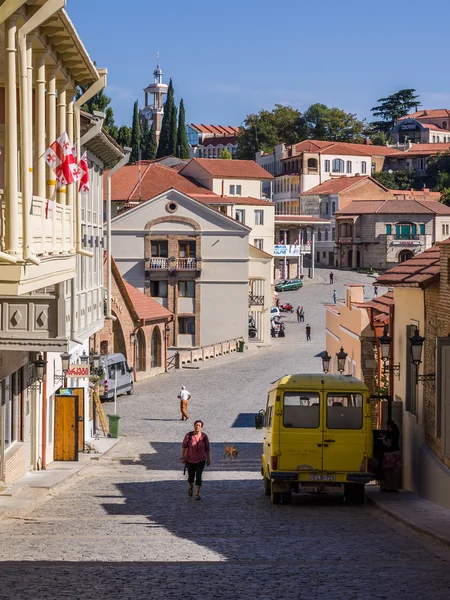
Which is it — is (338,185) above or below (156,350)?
above

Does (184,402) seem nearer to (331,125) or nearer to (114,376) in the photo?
(114,376)

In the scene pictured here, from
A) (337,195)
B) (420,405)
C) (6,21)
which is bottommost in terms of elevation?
(420,405)

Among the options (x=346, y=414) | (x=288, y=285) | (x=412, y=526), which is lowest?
(x=412, y=526)

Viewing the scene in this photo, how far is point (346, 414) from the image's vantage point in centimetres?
1964

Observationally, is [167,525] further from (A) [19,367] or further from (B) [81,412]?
(B) [81,412]

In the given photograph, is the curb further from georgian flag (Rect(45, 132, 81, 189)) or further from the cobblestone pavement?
georgian flag (Rect(45, 132, 81, 189))

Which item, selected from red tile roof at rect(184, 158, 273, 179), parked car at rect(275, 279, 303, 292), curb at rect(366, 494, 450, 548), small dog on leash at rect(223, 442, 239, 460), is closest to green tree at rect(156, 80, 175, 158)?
red tile roof at rect(184, 158, 273, 179)

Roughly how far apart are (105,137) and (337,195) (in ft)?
325

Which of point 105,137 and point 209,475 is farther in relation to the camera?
point 105,137

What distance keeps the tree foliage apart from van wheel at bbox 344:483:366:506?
131654 millimetres

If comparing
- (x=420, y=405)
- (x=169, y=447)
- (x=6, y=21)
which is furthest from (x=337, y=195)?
(x=6, y=21)

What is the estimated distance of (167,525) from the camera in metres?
16.1

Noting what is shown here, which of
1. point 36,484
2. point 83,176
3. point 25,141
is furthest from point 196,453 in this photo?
point 25,141

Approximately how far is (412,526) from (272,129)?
474 ft
